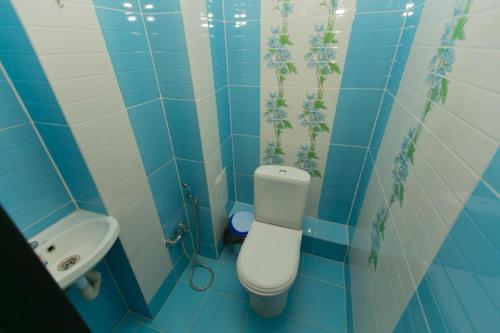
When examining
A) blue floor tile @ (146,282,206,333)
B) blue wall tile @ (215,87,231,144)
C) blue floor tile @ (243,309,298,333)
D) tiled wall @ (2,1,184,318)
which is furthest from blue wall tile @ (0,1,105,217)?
blue floor tile @ (243,309,298,333)

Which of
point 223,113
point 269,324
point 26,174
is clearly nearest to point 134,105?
point 26,174

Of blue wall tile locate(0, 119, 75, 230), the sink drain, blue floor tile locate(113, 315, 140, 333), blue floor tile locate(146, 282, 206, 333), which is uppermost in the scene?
blue wall tile locate(0, 119, 75, 230)

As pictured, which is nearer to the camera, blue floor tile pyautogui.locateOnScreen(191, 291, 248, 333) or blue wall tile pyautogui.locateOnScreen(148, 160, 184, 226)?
blue wall tile pyautogui.locateOnScreen(148, 160, 184, 226)

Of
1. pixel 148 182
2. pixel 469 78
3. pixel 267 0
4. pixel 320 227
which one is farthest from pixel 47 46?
pixel 320 227

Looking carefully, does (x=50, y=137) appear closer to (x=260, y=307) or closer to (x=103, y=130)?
(x=103, y=130)

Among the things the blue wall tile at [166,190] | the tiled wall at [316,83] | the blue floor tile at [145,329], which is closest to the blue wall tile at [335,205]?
the tiled wall at [316,83]

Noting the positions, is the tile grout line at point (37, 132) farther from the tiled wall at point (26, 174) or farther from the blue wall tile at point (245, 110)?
the blue wall tile at point (245, 110)

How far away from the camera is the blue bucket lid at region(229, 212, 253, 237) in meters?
1.75

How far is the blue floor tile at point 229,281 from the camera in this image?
1.63 meters

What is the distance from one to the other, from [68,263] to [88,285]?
16 centimetres

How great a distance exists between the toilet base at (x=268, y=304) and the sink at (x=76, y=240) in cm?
90

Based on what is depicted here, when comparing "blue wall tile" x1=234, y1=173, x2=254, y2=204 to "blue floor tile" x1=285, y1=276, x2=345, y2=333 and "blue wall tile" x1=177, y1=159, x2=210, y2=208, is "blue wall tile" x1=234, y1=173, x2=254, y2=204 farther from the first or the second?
"blue floor tile" x1=285, y1=276, x2=345, y2=333

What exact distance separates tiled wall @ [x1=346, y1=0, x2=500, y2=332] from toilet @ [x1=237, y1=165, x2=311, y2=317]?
0.45 m

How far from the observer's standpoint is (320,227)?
1.88 m
